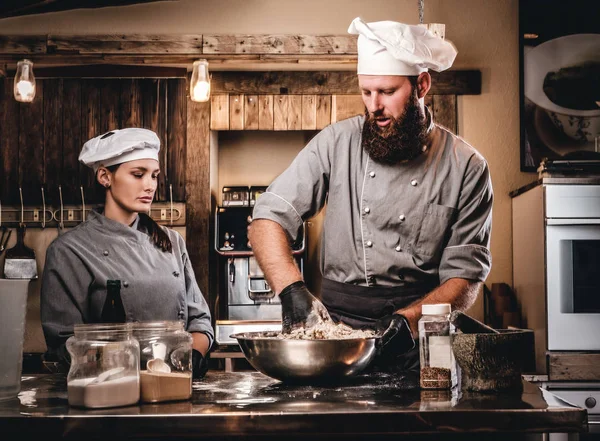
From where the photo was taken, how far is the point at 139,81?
4.89m

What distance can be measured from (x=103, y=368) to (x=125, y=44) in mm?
3508

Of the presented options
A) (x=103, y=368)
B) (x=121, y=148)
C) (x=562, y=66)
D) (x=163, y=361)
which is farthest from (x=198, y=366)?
(x=562, y=66)

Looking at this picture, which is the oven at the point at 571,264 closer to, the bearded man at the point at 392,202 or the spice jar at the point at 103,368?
the bearded man at the point at 392,202

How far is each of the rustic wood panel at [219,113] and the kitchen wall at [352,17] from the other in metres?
0.33

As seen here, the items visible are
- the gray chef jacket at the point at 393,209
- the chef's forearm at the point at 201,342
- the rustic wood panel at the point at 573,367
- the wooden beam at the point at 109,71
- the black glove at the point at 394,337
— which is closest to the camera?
the black glove at the point at 394,337

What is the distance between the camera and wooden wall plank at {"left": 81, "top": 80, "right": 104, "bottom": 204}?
484cm

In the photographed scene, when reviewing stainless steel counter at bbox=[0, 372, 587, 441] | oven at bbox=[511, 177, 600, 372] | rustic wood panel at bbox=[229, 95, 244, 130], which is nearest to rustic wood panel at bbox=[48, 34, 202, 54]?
rustic wood panel at bbox=[229, 95, 244, 130]

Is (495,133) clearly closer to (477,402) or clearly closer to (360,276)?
(360,276)

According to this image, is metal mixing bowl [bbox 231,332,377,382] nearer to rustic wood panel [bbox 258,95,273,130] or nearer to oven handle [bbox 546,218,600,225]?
oven handle [bbox 546,218,600,225]

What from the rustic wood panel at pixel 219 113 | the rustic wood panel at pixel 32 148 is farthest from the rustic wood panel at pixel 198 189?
the rustic wood panel at pixel 32 148

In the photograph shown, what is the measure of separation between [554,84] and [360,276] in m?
3.05

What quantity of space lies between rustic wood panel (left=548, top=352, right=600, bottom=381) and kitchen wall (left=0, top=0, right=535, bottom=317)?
1528 mm

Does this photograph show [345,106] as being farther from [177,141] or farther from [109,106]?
[109,106]

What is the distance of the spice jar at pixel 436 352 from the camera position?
171 cm
